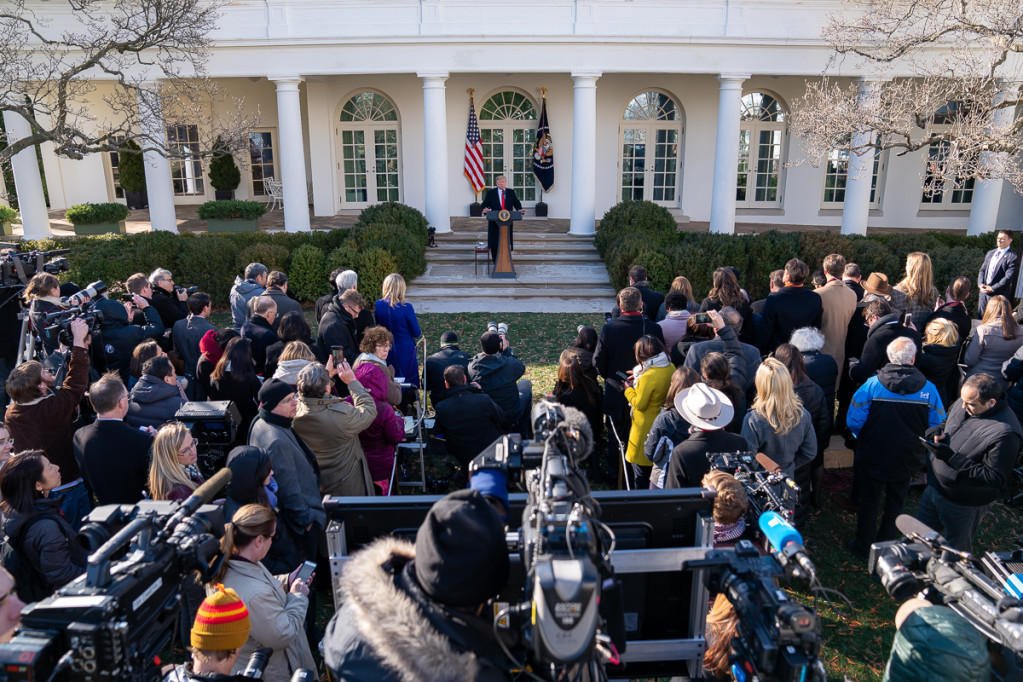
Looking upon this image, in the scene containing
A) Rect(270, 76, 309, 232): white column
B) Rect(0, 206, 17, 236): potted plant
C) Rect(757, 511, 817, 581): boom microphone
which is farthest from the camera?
Rect(0, 206, 17, 236): potted plant

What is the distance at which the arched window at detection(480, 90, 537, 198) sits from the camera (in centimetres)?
1995

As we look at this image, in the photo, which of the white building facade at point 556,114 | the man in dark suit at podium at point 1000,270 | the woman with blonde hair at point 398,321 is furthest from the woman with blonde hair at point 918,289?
the white building facade at point 556,114

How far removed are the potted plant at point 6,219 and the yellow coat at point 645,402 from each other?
Answer: 1975 centimetres

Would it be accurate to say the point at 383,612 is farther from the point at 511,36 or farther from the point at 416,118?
the point at 416,118

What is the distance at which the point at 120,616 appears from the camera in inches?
92.7

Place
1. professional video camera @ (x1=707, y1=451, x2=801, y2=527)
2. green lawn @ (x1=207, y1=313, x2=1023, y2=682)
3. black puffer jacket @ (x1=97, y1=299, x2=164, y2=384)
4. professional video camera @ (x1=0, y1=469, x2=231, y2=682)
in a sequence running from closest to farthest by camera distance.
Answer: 1. professional video camera @ (x1=0, y1=469, x2=231, y2=682)
2. professional video camera @ (x1=707, y1=451, x2=801, y2=527)
3. green lawn @ (x1=207, y1=313, x2=1023, y2=682)
4. black puffer jacket @ (x1=97, y1=299, x2=164, y2=384)

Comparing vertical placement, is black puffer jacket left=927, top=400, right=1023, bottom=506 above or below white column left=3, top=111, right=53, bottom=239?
below

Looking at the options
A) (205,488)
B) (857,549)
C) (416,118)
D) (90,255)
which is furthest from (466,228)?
(205,488)

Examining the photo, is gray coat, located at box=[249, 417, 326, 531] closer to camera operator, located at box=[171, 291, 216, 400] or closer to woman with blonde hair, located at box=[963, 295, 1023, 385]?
camera operator, located at box=[171, 291, 216, 400]

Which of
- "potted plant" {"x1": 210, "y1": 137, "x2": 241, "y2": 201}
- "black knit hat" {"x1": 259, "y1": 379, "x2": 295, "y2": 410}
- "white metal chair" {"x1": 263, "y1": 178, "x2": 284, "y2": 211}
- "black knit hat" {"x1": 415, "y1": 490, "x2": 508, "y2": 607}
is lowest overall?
"black knit hat" {"x1": 259, "y1": 379, "x2": 295, "y2": 410}

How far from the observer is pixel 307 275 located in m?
13.8

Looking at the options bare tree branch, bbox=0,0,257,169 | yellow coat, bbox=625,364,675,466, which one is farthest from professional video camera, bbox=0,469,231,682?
bare tree branch, bbox=0,0,257,169

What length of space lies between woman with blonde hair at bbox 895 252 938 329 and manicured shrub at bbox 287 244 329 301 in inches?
392

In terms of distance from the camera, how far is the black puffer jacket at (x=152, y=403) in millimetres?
5383
